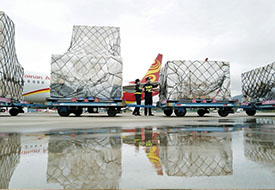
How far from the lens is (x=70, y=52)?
1091 cm

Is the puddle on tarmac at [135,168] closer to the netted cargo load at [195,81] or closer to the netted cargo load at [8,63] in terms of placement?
the netted cargo load at [195,81]

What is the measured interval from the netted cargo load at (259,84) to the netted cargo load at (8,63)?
14470 mm

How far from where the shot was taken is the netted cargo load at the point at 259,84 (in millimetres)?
12509

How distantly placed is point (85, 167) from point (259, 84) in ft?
47.4

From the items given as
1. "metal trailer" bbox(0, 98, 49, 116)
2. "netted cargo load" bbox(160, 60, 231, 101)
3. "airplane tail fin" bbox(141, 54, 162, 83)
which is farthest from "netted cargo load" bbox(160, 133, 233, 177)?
"airplane tail fin" bbox(141, 54, 162, 83)

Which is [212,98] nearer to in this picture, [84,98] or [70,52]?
[84,98]

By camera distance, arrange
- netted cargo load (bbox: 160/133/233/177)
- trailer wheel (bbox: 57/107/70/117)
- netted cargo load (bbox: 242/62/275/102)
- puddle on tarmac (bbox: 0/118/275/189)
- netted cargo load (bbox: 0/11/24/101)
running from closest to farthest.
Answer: puddle on tarmac (bbox: 0/118/275/189) < netted cargo load (bbox: 160/133/233/177) < netted cargo load (bbox: 0/11/24/101) < trailer wheel (bbox: 57/107/70/117) < netted cargo load (bbox: 242/62/275/102)

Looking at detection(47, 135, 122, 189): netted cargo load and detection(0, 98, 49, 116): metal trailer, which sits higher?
detection(0, 98, 49, 116): metal trailer

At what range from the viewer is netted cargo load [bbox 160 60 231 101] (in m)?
11.3

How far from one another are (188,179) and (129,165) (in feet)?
1.53

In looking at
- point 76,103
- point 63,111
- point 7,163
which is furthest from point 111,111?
point 7,163

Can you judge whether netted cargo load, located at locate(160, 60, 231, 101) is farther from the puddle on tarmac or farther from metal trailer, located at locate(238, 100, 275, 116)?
the puddle on tarmac

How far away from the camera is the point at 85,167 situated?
4.88 ft

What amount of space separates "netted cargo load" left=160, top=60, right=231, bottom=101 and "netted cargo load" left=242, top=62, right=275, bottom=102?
119 inches
